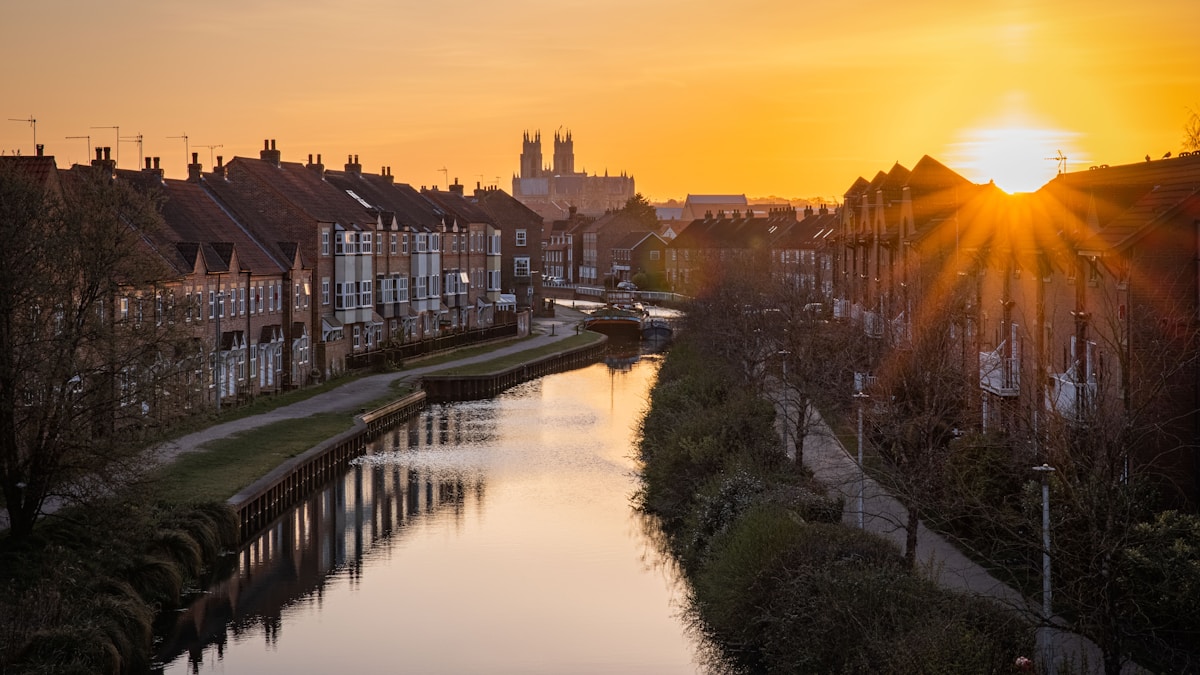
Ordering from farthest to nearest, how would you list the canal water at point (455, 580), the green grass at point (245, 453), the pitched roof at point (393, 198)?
the pitched roof at point (393, 198) < the green grass at point (245, 453) < the canal water at point (455, 580)

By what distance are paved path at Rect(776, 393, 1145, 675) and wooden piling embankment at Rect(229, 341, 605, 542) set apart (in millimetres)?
13253

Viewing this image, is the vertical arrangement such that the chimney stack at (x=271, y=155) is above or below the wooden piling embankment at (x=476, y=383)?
above

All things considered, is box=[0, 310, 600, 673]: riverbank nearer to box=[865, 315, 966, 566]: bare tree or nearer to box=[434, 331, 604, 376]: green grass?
box=[865, 315, 966, 566]: bare tree

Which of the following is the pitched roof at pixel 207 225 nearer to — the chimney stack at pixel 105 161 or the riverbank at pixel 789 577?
the chimney stack at pixel 105 161

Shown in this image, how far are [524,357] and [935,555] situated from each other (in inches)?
2033

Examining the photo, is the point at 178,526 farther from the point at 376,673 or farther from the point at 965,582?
the point at 965,582

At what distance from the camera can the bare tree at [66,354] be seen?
26.3 metres

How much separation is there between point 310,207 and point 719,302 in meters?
18.8

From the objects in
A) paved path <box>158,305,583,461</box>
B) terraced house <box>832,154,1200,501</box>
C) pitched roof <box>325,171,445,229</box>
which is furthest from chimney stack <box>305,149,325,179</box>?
terraced house <box>832,154,1200,501</box>

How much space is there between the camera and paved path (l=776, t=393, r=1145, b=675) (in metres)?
18.5

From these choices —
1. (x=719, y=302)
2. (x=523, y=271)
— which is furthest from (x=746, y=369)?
(x=523, y=271)

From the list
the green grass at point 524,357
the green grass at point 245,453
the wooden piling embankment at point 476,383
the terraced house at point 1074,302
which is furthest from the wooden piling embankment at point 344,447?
the terraced house at point 1074,302

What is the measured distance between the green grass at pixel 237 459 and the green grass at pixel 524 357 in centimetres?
1943

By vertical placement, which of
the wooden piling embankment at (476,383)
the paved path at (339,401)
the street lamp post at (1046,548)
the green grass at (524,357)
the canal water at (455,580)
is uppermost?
the street lamp post at (1046,548)
